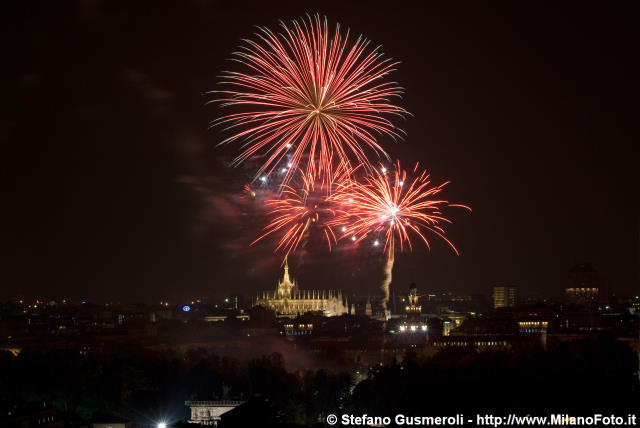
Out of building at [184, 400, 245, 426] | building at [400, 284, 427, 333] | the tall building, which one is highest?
the tall building

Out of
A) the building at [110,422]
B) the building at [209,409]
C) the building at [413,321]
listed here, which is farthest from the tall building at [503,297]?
the building at [110,422]

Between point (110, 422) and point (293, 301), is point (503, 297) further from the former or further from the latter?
point (110, 422)

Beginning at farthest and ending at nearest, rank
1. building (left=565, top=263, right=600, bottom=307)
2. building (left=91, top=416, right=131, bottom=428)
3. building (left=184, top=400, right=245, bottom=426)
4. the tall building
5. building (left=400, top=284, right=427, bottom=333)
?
the tall building → building (left=565, top=263, right=600, bottom=307) → building (left=400, top=284, right=427, bottom=333) → building (left=184, top=400, right=245, bottom=426) → building (left=91, top=416, right=131, bottom=428)

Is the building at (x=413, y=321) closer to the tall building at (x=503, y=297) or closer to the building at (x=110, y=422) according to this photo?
the building at (x=110, y=422)

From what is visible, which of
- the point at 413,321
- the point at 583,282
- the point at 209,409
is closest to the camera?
the point at 209,409

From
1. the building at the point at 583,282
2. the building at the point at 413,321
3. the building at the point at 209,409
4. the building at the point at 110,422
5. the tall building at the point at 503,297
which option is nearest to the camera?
the building at the point at 110,422

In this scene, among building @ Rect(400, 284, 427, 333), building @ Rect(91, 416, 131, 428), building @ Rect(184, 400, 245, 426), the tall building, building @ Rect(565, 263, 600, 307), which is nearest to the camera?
building @ Rect(91, 416, 131, 428)

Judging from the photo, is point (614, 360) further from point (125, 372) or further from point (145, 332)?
point (145, 332)

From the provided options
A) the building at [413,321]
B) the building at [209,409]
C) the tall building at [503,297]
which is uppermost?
the tall building at [503,297]

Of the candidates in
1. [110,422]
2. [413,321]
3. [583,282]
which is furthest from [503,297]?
[110,422]

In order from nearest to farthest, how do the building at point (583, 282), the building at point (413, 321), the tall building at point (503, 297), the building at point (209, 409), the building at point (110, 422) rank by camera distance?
the building at point (110, 422), the building at point (209, 409), the building at point (413, 321), the building at point (583, 282), the tall building at point (503, 297)

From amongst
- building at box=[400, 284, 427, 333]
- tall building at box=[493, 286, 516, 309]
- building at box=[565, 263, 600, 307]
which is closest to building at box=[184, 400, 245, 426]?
building at box=[400, 284, 427, 333]

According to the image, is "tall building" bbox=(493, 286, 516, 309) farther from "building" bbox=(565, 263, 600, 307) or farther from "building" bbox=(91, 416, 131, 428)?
"building" bbox=(91, 416, 131, 428)
